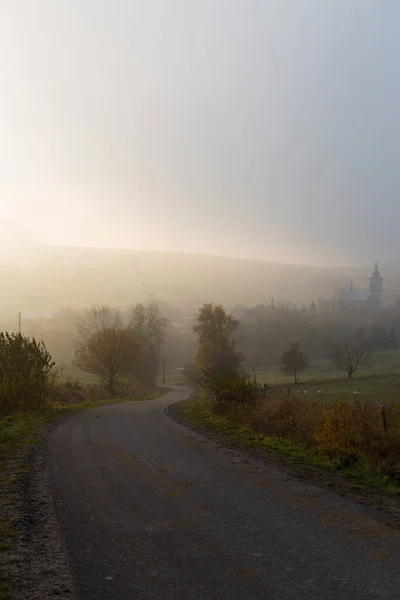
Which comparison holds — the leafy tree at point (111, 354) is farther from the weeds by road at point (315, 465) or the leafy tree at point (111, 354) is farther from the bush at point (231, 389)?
the weeds by road at point (315, 465)

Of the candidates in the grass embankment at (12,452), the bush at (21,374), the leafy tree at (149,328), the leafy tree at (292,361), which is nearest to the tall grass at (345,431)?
the grass embankment at (12,452)

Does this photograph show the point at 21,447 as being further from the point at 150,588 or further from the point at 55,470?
the point at 150,588

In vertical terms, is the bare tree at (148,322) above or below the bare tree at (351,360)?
above

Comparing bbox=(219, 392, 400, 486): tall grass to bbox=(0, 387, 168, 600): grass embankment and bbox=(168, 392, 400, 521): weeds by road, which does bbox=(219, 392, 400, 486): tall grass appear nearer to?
bbox=(168, 392, 400, 521): weeds by road

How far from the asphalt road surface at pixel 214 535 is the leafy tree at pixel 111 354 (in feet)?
111

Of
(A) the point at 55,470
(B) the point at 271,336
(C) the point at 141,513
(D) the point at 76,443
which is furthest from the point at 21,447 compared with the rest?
(B) the point at 271,336

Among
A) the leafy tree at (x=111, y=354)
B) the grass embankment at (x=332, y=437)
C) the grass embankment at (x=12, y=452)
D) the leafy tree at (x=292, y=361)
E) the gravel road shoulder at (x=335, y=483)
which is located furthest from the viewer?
the leafy tree at (x=292, y=361)

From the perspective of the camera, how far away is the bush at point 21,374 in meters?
24.5

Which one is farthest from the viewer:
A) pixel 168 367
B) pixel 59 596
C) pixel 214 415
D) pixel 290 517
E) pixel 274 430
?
pixel 168 367

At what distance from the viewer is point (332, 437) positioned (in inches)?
497

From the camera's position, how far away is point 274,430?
1573 centimetres

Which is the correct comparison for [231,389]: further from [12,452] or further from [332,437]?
[12,452]

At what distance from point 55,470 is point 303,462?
20.1 ft

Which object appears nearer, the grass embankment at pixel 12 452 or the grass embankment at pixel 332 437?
the grass embankment at pixel 12 452
